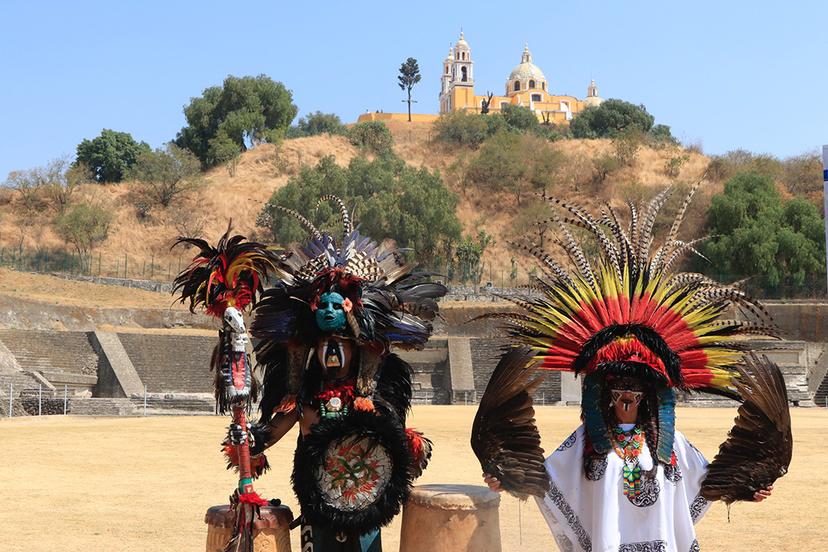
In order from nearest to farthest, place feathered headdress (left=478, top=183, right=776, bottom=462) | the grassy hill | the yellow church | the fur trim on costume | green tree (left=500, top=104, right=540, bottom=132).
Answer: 1. feathered headdress (left=478, top=183, right=776, bottom=462)
2. the fur trim on costume
3. the grassy hill
4. green tree (left=500, top=104, right=540, bottom=132)
5. the yellow church

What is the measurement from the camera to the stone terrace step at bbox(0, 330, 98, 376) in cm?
3091

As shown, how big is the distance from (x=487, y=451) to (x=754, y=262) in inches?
1851

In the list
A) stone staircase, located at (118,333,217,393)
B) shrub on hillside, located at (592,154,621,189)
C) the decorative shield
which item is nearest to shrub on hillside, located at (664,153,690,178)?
shrub on hillside, located at (592,154,621,189)

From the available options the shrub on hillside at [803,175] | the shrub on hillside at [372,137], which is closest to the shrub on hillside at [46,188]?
the shrub on hillside at [372,137]

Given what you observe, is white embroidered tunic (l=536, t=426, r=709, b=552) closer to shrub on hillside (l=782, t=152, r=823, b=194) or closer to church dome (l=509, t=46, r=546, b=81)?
shrub on hillside (l=782, t=152, r=823, b=194)

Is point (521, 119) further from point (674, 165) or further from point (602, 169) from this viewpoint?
point (674, 165)

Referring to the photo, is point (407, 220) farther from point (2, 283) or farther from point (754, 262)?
point (2, 283)

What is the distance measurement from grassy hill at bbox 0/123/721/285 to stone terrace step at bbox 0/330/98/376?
22.7 m

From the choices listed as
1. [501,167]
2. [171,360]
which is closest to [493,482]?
[171,360]

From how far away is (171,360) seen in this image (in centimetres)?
3375

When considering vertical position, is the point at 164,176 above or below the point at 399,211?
above

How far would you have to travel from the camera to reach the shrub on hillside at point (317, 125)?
88.1 m

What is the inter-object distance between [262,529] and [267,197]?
66125mm

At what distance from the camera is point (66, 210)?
6247 centimetres
